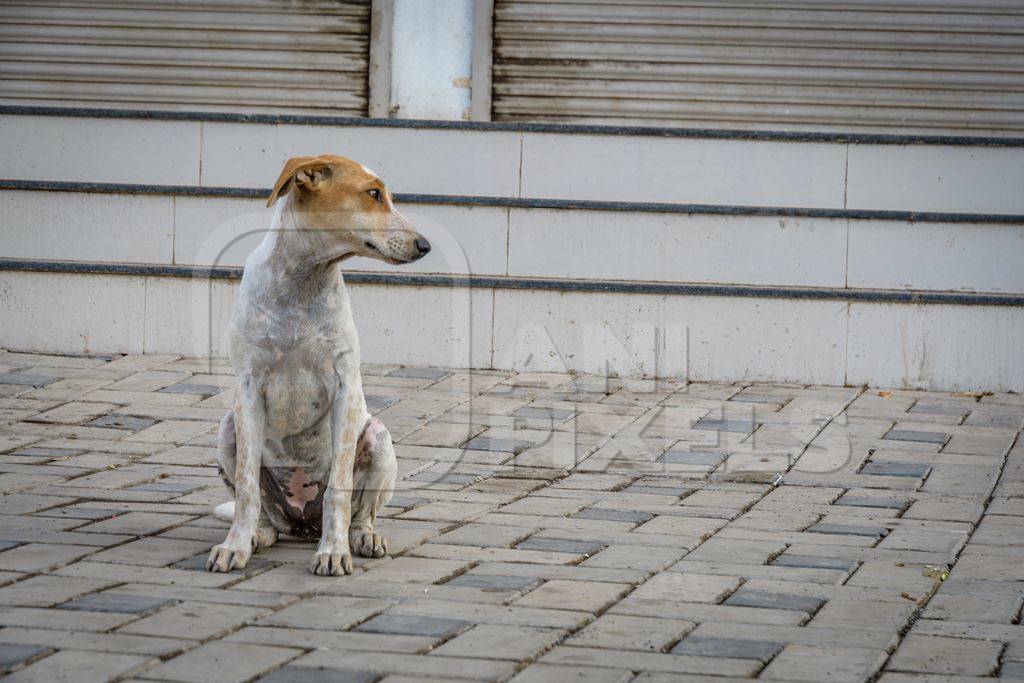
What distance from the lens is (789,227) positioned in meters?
10.0

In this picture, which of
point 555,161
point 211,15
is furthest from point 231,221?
point 555,161

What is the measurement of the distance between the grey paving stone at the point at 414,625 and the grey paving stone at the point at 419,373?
5.20 m

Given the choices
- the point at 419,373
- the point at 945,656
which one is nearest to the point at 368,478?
the point at 945,656

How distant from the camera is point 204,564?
5219 millimetres

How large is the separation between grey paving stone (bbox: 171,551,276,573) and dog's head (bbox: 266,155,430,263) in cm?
117

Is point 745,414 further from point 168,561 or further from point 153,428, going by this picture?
point 168,561

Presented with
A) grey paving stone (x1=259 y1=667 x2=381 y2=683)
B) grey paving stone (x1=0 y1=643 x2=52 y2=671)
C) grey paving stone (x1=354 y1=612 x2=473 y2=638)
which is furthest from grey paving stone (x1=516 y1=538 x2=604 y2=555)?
grey paving stone (x1=0 y1=643 x2=52 y2=671)

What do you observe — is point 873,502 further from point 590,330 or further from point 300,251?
point 590,330

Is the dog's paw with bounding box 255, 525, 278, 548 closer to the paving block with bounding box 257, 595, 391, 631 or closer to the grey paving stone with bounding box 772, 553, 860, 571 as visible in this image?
the paving block with bounding box 257, 595, 391, 631

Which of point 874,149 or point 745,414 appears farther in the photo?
point 874,149

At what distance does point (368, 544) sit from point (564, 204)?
5103 mm

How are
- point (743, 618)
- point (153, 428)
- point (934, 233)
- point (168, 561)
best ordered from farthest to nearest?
point (934, 233) → point (153, 428) → point (168, 561) → point (743, 618)

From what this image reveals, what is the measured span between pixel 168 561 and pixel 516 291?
17.0 feet

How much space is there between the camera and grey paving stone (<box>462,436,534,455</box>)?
7785 millimetres
